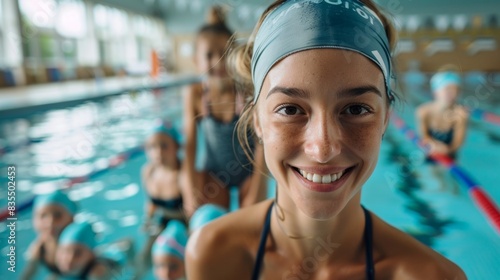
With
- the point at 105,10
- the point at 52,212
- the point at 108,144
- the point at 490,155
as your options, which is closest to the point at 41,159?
the point at 108,144

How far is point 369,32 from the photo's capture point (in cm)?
79

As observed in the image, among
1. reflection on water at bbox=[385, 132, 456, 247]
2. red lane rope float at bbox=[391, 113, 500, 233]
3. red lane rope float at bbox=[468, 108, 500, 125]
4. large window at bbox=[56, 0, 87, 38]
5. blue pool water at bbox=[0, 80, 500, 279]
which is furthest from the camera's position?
large window at bbox=[56, 0, 87, 38]

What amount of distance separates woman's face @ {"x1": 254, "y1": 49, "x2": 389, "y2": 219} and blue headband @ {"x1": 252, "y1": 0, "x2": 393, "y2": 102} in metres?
0.02

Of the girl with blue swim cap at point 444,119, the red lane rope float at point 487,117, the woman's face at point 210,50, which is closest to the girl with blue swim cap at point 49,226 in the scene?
the woman's face at point 210,50

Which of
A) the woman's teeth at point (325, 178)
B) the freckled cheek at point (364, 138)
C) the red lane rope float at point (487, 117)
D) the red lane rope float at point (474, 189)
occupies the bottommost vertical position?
the red lane rope float at point (487, 117)

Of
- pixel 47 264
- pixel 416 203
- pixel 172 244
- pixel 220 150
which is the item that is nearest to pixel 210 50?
pixel 220 150

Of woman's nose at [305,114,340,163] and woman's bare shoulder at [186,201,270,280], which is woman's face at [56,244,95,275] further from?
woman's nose at [305,114,340,163]

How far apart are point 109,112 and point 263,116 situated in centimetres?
960

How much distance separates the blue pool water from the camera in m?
1.84

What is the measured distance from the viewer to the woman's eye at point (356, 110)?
2.47 feet

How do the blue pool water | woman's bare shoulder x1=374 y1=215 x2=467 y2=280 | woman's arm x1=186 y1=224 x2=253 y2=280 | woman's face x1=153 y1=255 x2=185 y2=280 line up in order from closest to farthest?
1. woman's bare shoulder x1=374 y1=215 x2=467 y2=280
2. woman's arm x1=186 y1=224 x2=253 y2=280
3. the blue pool water
4. woman's face x1=153 y1=255 x2=185 y2=280

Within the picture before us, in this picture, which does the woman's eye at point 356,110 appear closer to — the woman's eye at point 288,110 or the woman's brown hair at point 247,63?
the woman's eye at point 288,110

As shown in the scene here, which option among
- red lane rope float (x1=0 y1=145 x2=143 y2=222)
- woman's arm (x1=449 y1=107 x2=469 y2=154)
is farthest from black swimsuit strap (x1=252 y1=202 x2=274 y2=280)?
woman's arm (x1=449 y1=107 x2=469 y2=154)

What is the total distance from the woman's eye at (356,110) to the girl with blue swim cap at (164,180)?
95.9 inches
